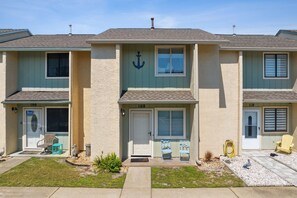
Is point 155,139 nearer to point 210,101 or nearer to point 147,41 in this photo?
point 210,101

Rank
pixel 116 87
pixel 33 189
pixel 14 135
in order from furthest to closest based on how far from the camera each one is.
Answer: pixel 14 135 < pixel 116 87 < pixel 33 189

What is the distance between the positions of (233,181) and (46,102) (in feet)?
33.3

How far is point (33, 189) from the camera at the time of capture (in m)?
8.80

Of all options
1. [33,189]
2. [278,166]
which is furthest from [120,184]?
[278,166]

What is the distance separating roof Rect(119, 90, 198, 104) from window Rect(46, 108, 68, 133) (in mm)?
4281

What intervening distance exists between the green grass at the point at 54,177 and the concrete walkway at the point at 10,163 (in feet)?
1.12

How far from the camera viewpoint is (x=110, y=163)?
1102 cm

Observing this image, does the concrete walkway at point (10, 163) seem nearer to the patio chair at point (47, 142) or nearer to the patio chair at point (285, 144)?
the patio chair at point (47, 142)

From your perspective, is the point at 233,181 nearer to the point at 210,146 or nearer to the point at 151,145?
the point at 210,146

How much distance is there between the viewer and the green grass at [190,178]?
935cm

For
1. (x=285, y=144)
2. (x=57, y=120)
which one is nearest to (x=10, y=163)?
(x=57, y=120)

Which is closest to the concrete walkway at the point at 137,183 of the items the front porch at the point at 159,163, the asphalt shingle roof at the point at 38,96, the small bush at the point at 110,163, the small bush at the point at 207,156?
the front porch at the point at 159,163

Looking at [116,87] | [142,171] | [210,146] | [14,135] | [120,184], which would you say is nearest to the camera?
[120,184]

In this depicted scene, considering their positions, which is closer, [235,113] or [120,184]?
[120,184]
